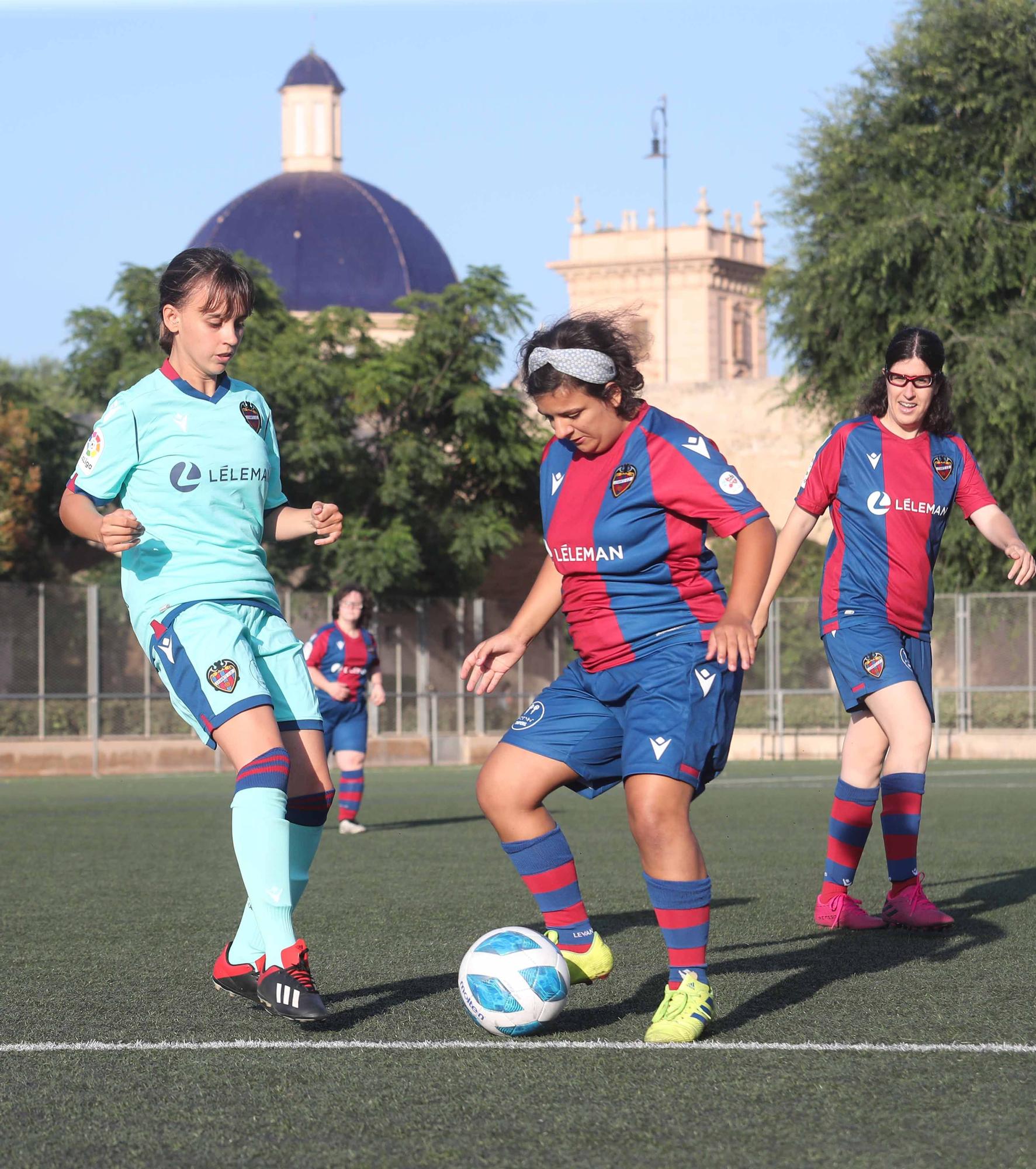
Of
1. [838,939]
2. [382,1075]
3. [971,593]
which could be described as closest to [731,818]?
[838,939]

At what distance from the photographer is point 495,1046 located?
4539 mm

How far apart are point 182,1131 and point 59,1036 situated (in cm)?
113

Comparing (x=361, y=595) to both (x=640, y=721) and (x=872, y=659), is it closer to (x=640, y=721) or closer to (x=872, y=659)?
(x=872, y=659)

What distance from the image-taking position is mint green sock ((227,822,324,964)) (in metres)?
4.95

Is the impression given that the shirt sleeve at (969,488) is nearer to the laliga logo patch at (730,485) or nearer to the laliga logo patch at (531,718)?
the laliga logo patch at (730,485)

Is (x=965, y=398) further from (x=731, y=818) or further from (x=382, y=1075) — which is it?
(x=382, y=1075)

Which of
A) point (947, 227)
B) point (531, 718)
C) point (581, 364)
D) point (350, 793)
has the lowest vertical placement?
point (350, 793)

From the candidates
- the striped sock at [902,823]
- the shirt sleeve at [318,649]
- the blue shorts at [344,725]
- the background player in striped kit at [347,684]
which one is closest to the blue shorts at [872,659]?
the striped sock at [902,823]

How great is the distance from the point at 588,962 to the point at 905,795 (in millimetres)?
2140

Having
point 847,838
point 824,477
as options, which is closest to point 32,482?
point 824,477

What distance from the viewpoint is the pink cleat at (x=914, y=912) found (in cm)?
661

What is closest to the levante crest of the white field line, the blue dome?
the white field line

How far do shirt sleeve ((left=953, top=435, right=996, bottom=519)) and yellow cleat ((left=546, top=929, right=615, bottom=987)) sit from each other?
2591mm

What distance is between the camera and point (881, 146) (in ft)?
87.3
